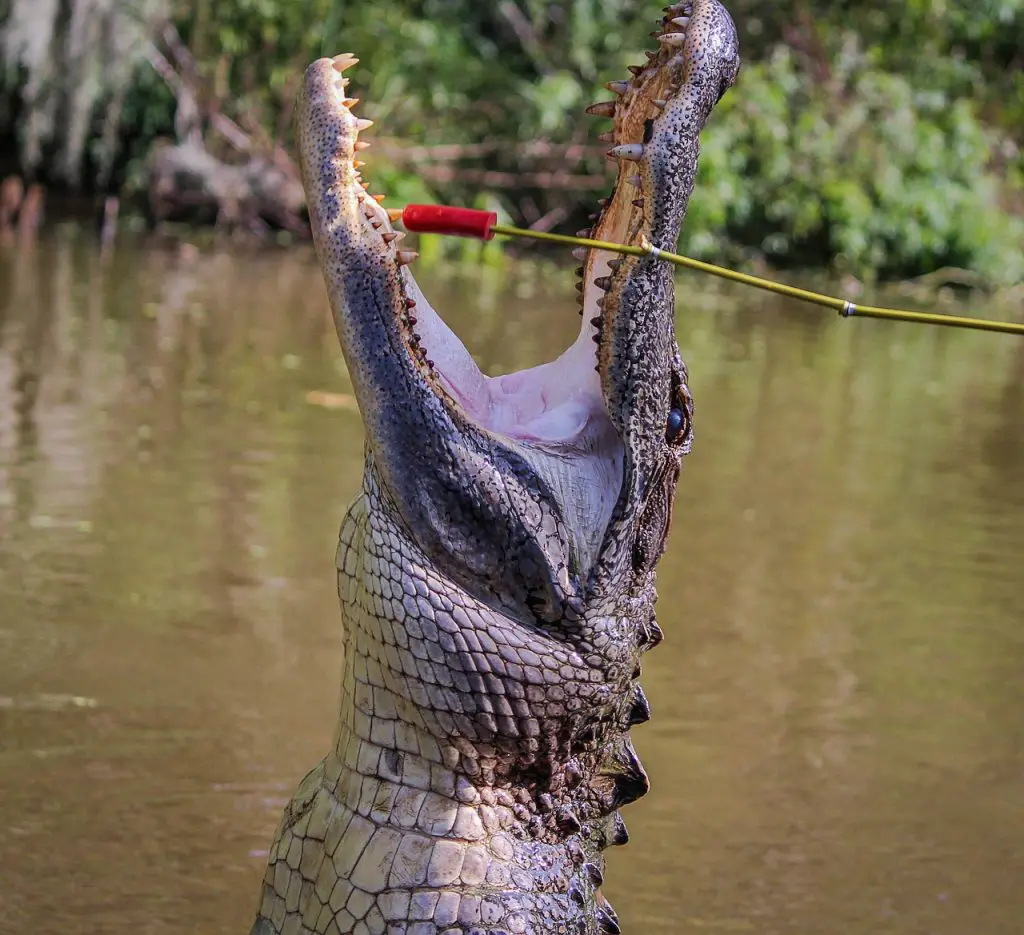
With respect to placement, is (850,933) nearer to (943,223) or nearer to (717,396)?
(717,396)

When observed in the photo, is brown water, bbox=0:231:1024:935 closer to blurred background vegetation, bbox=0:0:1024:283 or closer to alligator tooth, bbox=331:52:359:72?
alligator tooth, bbox=331:52:359:72

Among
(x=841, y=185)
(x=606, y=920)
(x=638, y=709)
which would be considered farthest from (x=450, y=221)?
(x=841, y=185)

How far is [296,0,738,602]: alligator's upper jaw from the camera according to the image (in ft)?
7.18

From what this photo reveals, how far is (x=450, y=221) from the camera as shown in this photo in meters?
2.48

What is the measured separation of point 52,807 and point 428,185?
1166 cm

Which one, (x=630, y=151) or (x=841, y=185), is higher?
(x=841, y=185)

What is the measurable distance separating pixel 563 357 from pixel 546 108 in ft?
41.3

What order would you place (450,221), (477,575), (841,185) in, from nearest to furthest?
(477,575), (450,221), (841,185)

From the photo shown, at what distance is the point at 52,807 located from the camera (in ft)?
11.6

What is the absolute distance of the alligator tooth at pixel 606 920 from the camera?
2.38m

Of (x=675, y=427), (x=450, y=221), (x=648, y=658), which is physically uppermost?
(x=450, y=221)

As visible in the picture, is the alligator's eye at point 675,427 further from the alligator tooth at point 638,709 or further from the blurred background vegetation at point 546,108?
the blurred background vegetation at point 546,108

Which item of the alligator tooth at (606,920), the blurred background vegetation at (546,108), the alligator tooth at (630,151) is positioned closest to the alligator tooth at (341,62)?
the alligator tooth at (630,151)

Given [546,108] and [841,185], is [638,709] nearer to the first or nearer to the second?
[546,108]
